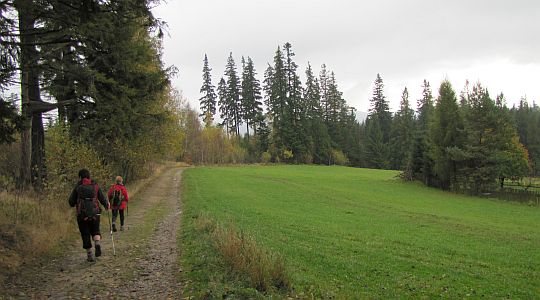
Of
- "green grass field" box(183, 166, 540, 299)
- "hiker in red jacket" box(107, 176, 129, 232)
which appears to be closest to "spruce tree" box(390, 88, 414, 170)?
"green grass field" box(183, 166, 540, 299)

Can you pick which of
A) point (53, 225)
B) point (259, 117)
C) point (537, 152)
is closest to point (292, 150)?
point (259, 117)

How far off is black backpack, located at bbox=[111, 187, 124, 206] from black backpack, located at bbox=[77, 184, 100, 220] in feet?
15.3

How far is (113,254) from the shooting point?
988 centimetres

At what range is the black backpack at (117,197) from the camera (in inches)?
538

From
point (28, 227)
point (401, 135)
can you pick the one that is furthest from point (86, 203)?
point (401, 135)

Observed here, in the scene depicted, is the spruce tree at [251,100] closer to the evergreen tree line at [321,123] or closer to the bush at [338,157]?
the evergreen tree line at [321,123]

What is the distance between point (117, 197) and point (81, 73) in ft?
14.3

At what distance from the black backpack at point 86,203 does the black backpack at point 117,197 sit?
4.65m

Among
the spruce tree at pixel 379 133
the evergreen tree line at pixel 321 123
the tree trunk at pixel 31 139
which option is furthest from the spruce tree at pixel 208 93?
the tree trunk at pixel 31 139

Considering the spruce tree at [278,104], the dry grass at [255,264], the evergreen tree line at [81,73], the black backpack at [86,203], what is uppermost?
the spruce tree at [278,104]

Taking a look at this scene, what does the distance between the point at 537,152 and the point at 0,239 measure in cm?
9721

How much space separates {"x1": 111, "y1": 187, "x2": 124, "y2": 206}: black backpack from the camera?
13656 mm

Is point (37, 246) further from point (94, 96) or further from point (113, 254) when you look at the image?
point (94, 96)

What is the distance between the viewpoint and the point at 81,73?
40.7 ft
